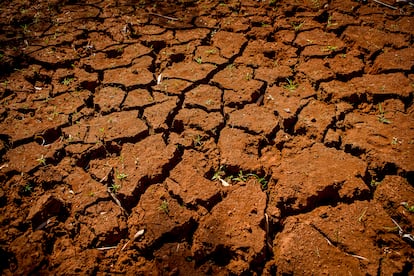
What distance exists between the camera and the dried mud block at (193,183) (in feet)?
4.68

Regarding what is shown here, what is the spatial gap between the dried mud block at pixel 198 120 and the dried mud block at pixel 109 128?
9.3 inches

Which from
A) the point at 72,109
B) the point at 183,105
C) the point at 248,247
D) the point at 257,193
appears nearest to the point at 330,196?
the point at 257,193

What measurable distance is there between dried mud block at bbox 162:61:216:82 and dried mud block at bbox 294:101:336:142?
0.82 metres

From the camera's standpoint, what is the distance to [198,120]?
70.8 inches

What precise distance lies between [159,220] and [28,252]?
643 millimetres

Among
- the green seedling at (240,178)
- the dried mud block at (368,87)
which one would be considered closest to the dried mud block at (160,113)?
the green seedling at (240,178)

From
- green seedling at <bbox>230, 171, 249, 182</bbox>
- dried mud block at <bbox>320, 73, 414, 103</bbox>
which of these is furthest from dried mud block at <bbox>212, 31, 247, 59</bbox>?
green seedling at <bbox>230, 171, 249, 182</bbox>

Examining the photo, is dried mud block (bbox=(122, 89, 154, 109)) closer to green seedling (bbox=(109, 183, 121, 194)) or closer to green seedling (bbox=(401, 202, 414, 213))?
green seedling (bbox=(109, 183, 121, 194))

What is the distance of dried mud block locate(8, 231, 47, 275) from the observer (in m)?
1.25

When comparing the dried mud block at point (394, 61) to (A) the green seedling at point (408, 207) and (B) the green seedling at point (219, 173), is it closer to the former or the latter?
(A) the green seedling at point (408, 207)

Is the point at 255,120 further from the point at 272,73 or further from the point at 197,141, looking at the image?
the point at 272,73

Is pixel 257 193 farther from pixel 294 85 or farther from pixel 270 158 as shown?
pixel 294 85

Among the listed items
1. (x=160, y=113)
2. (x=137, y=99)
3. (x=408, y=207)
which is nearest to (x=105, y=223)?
(x=160, y=113)

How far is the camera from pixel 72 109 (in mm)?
1938
